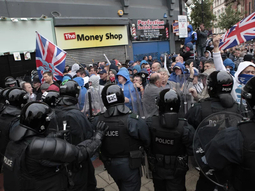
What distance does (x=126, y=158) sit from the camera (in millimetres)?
2672

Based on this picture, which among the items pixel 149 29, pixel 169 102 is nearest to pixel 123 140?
pixel 169 102

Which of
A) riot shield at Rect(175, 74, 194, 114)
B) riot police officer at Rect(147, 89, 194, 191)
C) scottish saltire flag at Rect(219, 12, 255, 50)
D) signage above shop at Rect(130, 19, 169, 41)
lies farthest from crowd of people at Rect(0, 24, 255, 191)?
signage above shop at Rect(130, 19, 169, 41)

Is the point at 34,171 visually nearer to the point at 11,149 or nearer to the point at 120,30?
the point at 11,149

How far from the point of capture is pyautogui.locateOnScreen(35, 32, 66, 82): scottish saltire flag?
19.8ft

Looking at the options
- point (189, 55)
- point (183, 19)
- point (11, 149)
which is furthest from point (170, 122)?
point (183, 19)

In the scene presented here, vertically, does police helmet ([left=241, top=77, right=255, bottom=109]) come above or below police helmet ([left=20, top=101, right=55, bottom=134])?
above

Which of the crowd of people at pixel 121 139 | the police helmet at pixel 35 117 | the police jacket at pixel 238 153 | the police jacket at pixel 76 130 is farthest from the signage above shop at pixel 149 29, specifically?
the police jacket at pixel 238 153

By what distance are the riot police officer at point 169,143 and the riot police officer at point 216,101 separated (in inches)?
12.9

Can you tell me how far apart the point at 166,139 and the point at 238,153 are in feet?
3.66

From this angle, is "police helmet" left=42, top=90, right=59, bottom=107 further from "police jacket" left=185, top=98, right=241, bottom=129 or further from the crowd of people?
"police jacket" left=185, top=98, right=241, bottom=129

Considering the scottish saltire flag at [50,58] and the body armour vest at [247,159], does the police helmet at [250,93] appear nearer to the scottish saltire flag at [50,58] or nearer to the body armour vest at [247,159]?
the body armour vest at [247,159]

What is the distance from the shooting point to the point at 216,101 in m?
2.72

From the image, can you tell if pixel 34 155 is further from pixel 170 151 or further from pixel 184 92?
pixel 184 92

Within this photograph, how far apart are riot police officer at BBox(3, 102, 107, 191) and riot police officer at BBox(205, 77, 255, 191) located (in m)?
1.38
